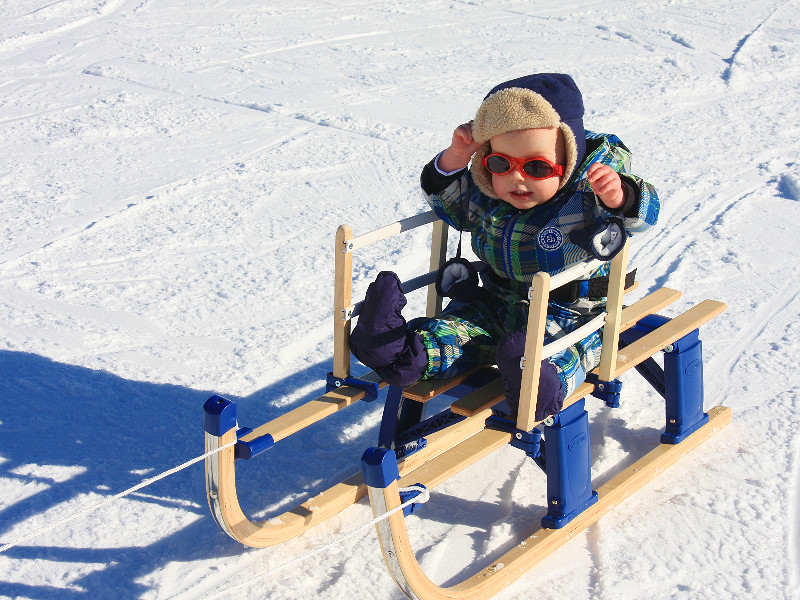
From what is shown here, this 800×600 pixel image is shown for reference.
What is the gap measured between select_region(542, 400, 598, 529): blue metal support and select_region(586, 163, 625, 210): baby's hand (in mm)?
624

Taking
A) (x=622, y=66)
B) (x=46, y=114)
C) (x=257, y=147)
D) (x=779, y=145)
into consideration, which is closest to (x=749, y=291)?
(x=779, y=145)

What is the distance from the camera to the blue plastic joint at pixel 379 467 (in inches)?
85.3

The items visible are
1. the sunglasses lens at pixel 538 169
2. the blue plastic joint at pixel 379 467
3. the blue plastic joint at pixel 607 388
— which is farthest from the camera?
the blue plastic joint at pixel 607 388

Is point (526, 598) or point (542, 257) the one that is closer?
point (526, 598)

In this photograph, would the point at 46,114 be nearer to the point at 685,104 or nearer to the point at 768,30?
the point at 685,104

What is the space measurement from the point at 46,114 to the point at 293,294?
2871mm

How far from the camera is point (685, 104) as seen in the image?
6566 millimetres

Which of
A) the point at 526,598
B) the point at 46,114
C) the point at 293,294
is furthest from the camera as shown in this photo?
the point at 46,114

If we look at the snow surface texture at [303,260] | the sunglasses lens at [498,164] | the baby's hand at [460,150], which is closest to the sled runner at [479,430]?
the snow surface texture at [303,260]

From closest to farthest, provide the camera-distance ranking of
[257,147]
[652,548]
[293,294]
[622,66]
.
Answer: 1. [652,548]
2. [293,294]
3. [257,147]
4. [622,66]

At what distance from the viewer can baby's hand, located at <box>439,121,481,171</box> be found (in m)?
2.81

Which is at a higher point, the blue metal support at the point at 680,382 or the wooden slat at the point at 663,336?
the wooden slat at the point at 663,336

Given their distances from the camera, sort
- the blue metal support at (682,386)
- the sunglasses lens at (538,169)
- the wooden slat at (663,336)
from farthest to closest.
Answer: the blue metal support at (682,386)
the wooden slat at (663,336)
the sunglasses lens at (538,169)

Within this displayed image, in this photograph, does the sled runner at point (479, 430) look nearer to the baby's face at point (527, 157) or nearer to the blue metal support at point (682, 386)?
the blue metal support at point (682, 386)
